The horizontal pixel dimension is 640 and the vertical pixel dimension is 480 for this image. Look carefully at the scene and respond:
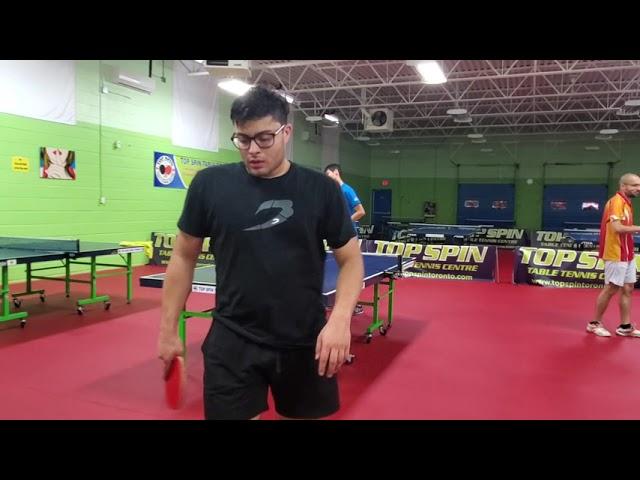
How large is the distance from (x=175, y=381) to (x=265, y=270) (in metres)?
0.55

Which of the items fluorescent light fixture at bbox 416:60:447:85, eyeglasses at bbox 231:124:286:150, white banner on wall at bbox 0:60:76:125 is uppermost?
fluorescent light fixture at bbox 416:60:447:85

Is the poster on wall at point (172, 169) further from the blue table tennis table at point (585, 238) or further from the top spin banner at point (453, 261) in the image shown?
the blue table tennis table at point (585, 238)

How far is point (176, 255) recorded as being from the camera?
1864 mm

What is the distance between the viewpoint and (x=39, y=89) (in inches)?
344

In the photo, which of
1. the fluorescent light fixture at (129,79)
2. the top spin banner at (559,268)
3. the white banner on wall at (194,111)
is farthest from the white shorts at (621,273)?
the white banner on wall at (194,111)

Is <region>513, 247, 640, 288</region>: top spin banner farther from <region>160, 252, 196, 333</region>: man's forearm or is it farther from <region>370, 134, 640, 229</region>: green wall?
<region>370, 134, 640, 229</region>: green wall

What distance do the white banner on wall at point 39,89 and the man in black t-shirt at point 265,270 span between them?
8.02 metres

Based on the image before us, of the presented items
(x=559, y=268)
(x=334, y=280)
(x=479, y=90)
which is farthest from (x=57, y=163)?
(x=479, y=90)

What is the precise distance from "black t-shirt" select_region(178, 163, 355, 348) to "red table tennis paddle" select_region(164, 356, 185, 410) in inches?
9.3

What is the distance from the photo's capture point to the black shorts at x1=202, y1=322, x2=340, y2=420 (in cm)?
176

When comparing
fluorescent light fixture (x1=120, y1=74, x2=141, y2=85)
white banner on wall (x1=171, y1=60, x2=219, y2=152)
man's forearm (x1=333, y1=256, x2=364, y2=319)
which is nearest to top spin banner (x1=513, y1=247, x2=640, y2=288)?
white banner on wall (x1=171, y1=60, x2=219, y2=152)

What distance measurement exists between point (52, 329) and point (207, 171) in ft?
16.0

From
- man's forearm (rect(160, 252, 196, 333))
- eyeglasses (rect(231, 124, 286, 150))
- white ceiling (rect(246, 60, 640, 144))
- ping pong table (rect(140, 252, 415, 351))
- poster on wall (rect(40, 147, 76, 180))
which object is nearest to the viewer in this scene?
eyeglasses (rect(231, 124, 286, 150))

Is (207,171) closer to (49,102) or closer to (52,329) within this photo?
(52,329)
